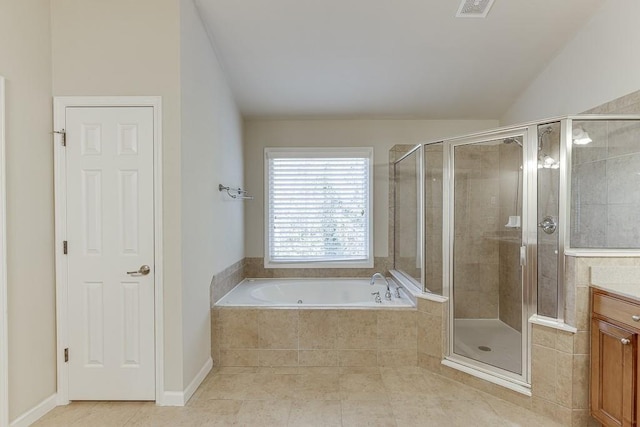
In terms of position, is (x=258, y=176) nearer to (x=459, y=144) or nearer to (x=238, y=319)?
(x=238, y=319)

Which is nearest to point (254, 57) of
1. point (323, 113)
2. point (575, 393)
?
point (323, 113)

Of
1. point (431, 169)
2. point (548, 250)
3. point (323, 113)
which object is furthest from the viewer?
point (323, 113)

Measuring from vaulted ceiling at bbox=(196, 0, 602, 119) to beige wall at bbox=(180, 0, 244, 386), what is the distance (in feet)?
0.96

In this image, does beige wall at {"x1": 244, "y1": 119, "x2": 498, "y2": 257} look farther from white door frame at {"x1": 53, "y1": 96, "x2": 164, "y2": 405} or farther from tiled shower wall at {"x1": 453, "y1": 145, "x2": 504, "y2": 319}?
white door frame at {"x1": 53, "y1": 96, "x2": 164, "y2": 405}

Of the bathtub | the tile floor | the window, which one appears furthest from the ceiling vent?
the tile floor

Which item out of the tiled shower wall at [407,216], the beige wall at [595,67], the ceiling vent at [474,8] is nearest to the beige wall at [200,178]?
the tiled shower wall at [407,216]

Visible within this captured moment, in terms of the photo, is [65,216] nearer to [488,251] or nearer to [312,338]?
[312,338]

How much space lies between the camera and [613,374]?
73.5 inches

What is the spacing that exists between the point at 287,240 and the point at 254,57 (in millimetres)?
2057

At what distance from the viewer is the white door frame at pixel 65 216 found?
7.50ft

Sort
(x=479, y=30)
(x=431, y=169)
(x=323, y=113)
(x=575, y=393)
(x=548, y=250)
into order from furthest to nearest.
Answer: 1. (x=323, y=113)
2. (x=431, y=169)
3. (x=479, y=30)
4. (x=548, y=250)
5. (x=575, y=393)

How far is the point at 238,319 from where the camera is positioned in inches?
112

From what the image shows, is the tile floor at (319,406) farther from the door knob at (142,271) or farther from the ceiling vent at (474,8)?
the ceiling vent at (474,8)

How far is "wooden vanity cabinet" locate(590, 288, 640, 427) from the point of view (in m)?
1.74
